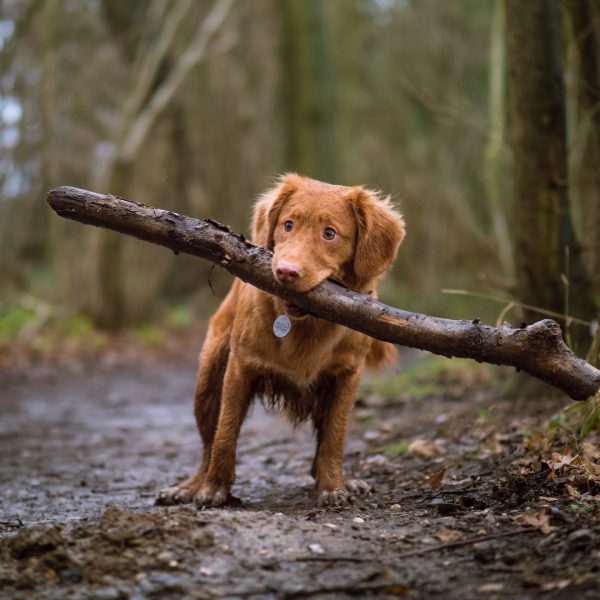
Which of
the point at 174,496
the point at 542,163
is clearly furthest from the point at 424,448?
the point at 542,163

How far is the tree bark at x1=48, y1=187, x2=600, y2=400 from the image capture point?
4066mm

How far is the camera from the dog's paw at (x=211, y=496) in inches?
202

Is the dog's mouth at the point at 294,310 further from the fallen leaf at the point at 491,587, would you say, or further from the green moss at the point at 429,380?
the green moss at the point at 429,380

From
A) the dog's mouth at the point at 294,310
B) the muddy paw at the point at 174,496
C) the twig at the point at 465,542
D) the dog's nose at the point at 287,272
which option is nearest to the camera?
the twig at the point at 465,542

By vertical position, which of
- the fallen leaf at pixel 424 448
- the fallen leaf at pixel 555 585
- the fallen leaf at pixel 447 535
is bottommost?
the fallen leaf at pixel 424 448

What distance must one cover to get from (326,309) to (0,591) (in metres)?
2.02

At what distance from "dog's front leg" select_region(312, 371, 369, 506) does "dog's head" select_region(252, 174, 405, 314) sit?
664 mm

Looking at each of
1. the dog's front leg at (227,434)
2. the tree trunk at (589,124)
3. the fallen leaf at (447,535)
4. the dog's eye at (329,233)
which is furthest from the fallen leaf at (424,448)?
the fallen leaf at (447,535)

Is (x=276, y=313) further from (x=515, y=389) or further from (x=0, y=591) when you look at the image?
(x=515, y=389)

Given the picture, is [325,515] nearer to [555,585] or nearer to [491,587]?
[491,587]

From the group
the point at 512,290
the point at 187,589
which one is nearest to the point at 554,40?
the point at 512,290

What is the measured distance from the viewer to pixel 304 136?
15.7 m

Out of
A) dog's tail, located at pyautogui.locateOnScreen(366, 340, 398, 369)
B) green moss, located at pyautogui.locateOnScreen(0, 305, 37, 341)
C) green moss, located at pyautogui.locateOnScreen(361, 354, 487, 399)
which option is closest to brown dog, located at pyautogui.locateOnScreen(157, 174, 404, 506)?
dog's tail, located at pyautogui.locateOnScreen(366, 340, 398, 369)

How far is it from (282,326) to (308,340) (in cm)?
19
